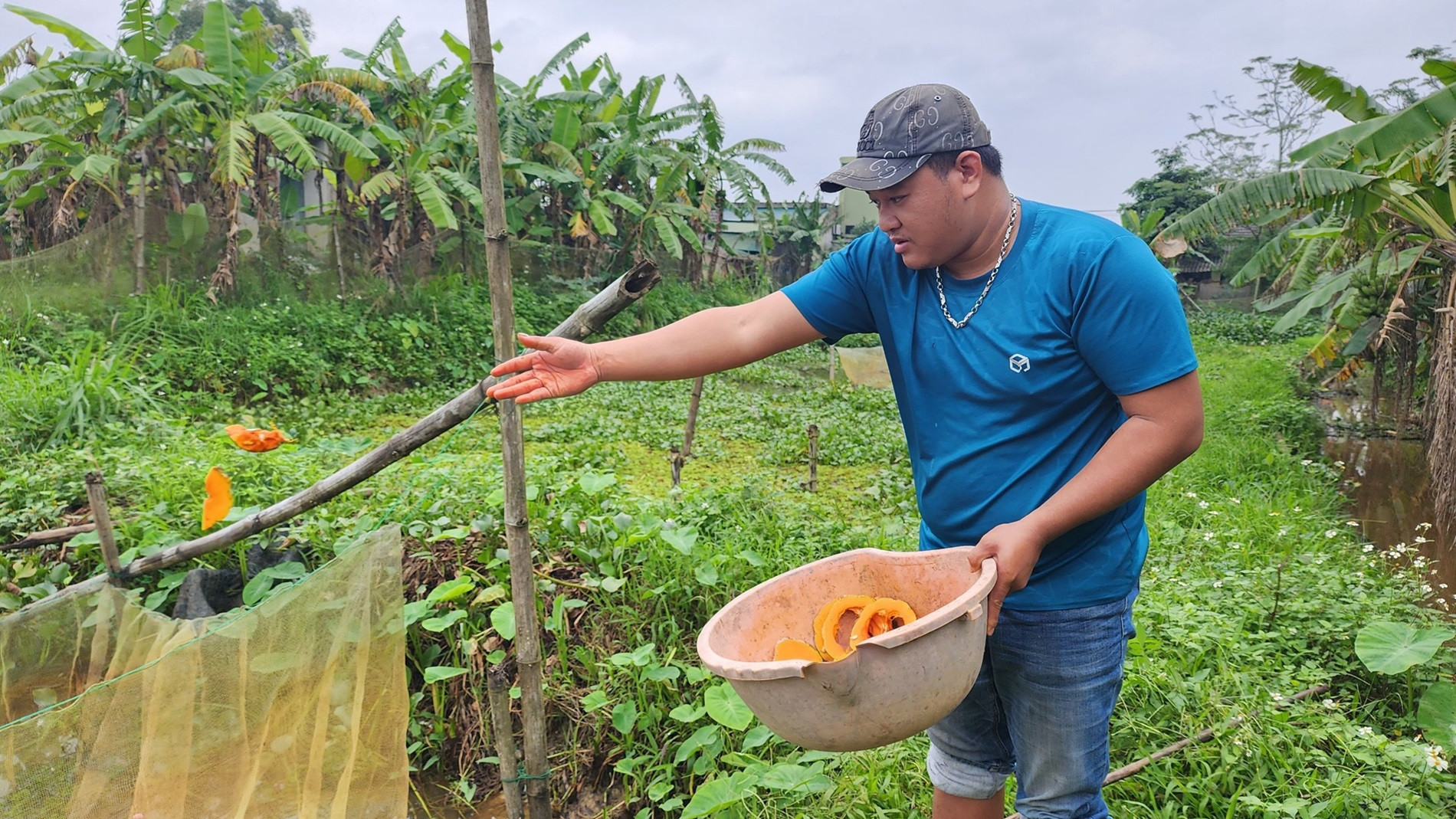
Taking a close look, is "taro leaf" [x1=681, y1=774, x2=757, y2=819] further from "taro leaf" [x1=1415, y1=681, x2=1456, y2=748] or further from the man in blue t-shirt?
"taro leaf" [x1=1415, y1=681, x2=1456, y2=748]

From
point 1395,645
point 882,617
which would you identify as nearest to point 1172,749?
point 1395,645

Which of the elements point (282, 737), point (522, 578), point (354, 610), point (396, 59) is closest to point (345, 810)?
point (282, 737)

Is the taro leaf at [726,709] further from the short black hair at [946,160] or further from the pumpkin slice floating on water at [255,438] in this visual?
the pumpkin slice floating on water at [255,438]

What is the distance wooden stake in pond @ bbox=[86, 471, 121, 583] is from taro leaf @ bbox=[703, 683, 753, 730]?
1.93 meters

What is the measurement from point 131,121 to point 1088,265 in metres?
10.1

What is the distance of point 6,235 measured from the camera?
32.6ft

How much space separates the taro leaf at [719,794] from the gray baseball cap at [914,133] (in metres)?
1.59

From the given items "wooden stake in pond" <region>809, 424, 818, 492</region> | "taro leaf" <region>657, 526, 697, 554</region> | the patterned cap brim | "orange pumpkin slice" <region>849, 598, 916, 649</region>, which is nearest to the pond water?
"taro leaf" <region>657, 526, 697, 554</region>

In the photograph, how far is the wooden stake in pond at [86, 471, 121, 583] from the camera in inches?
109

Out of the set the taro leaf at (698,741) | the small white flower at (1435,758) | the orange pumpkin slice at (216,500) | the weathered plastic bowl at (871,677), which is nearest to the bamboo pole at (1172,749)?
the small white flower at (1435,758)

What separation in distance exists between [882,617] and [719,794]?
98 centimetres

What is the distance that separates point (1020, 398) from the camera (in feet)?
5.38

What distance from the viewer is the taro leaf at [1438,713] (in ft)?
8.46

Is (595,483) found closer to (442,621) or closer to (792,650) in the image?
(442,621)
